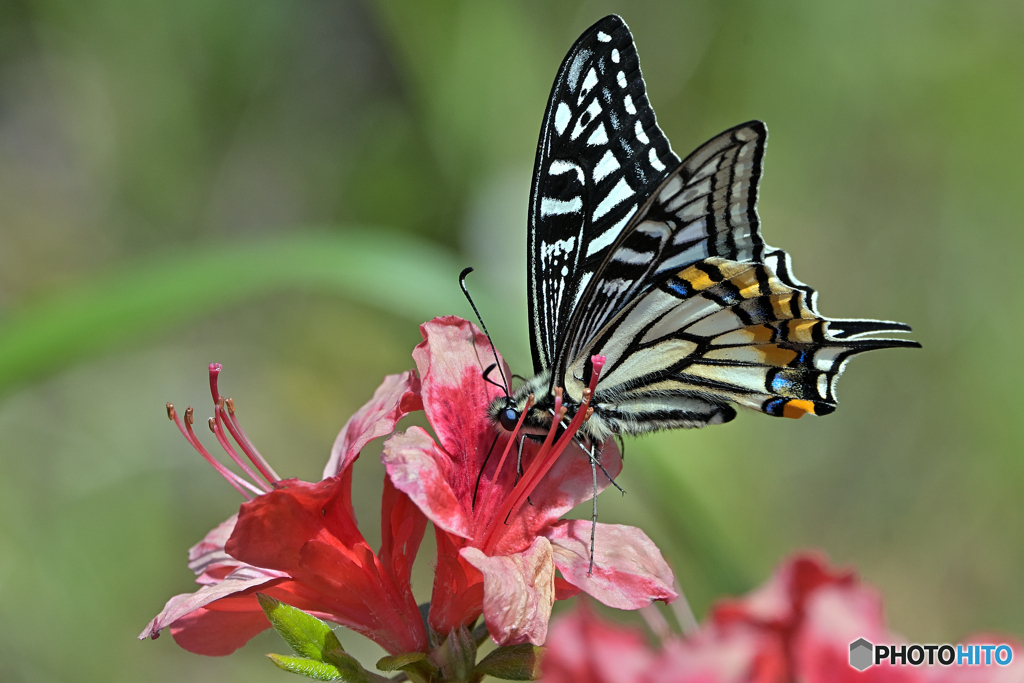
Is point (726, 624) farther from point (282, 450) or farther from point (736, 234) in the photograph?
point (282, 450)

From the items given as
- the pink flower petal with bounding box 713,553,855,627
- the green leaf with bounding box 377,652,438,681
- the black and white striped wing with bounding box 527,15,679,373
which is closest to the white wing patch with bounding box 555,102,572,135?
the black and white striped wing with bounding box 527,15,679,373

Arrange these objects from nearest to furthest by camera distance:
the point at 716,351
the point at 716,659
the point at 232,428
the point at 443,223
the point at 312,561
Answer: the point at 716,659, the point at 312,561, the point at 232,428, the point at 716,351, the point at 443,223

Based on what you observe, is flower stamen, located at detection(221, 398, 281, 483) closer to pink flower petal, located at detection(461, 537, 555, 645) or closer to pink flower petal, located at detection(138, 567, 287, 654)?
pink flower petal, located at detection(138, 567, 287, 654)

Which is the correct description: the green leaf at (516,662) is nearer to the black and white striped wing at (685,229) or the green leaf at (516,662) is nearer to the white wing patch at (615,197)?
the black and white striped wing at (685,229)

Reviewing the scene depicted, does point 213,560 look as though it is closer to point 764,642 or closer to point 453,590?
point 453,590

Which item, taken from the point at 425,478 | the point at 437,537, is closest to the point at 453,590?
the point at 437,537

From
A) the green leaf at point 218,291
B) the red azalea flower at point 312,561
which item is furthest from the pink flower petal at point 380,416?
the green leaf at point 218,291
